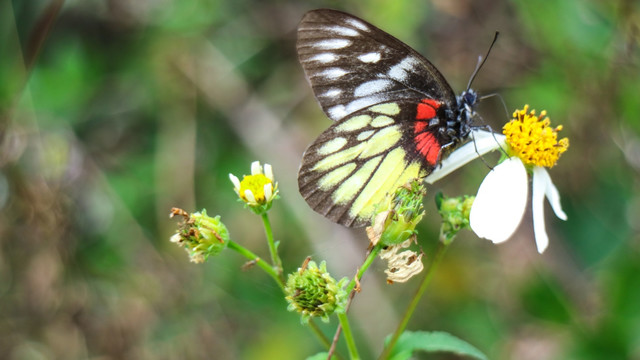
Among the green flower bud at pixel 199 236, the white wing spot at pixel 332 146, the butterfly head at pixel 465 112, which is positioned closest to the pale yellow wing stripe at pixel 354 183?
the white wing spot at pixel 332 146

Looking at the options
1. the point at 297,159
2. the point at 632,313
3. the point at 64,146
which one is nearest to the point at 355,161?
the point at 297,159

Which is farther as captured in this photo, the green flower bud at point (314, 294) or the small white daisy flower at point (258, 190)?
the small white daisy flower at point (258, 190)

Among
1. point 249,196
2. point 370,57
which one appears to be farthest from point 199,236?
point 370,57

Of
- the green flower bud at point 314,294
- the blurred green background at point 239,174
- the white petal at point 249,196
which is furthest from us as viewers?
the blurred green background at point 239,174

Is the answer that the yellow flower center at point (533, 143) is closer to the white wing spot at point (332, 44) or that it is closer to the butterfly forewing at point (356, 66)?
the butterfly forewing at point (356, 66)

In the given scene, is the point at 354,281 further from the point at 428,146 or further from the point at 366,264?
the point at 428,146

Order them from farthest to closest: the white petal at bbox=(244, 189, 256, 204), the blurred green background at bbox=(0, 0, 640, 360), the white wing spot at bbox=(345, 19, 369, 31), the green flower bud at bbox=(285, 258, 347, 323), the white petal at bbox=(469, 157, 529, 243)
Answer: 1. the blurred green background at bbox=(0, 0, 640, 360)
2. the white wing spot at bbox=(345, 19, 369, 31)
3. the white petal at bbox=(244, 189, 256, 204)
4. the white petal at bbox=(469, 157, 529, 243)
5. the green flower bud at bbox=(285, 258, 347, 323)

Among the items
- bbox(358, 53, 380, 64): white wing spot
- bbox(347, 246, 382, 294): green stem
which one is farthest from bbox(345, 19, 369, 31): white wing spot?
bbox(347, 246, 382, 294): green stem

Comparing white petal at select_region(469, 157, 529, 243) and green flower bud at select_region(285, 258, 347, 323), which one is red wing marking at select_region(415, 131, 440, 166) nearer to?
white petal at select_region(469, 157, 529, 243)
